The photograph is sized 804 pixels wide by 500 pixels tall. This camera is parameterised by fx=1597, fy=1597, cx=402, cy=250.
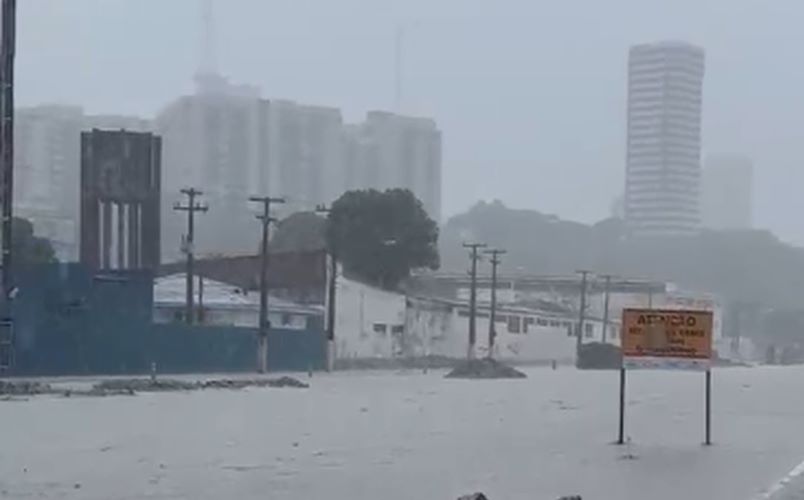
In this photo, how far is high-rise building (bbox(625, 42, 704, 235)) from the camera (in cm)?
17112

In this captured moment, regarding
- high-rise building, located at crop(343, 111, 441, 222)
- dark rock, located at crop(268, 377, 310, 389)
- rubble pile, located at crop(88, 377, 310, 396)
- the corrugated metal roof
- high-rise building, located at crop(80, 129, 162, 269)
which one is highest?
high-rise building, located at crop(343, 111, 441, 222)

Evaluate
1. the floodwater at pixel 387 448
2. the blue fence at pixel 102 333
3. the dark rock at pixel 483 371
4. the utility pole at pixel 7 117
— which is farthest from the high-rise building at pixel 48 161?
the floodwater at pixel 387 448

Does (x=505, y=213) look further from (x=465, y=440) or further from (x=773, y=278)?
(x=465, y=440)

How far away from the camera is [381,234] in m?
90.8

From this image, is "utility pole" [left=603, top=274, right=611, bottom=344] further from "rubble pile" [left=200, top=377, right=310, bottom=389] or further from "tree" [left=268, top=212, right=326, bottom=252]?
A: "rubble pile" [left=200, top=377, right=310, bottom=389]

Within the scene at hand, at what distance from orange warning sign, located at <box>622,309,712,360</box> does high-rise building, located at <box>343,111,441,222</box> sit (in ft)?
355

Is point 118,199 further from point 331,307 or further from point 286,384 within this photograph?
point 331,307

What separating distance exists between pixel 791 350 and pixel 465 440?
393ft

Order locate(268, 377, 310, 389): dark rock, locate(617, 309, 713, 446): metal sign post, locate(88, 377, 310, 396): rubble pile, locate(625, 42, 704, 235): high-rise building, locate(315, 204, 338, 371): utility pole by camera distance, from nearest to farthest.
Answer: locate(617, 309, 713, 446): metal sign post < locate(88, 377, 310, 396): rubble pile < locate(268, 377, 310, 389): dark rock < locate(315, 204, 338, 371): utility pole < locate(625, 42, 704, 235): high-rise building

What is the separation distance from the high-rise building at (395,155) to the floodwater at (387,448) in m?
92.1

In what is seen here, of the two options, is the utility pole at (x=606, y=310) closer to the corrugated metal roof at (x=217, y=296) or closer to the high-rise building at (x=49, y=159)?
the corrugated metal roof at (x=217, y=296)

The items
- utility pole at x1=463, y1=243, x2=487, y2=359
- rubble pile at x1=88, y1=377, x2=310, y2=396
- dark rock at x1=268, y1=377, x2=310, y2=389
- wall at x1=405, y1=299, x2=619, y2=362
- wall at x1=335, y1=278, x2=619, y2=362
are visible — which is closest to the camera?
rubble pile at x1=88, y1=377, x2=310, y2=396

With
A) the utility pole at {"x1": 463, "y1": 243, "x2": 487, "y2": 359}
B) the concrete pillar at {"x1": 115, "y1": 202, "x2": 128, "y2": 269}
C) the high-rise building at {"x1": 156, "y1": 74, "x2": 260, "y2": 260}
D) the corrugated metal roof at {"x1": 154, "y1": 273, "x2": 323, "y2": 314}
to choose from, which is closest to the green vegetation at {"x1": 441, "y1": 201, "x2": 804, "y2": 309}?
the high-rise building at {"x1": 156, "y1": 74, "x2": 260, "y2": 260}

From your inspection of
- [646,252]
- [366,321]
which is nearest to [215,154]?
[366,321]
